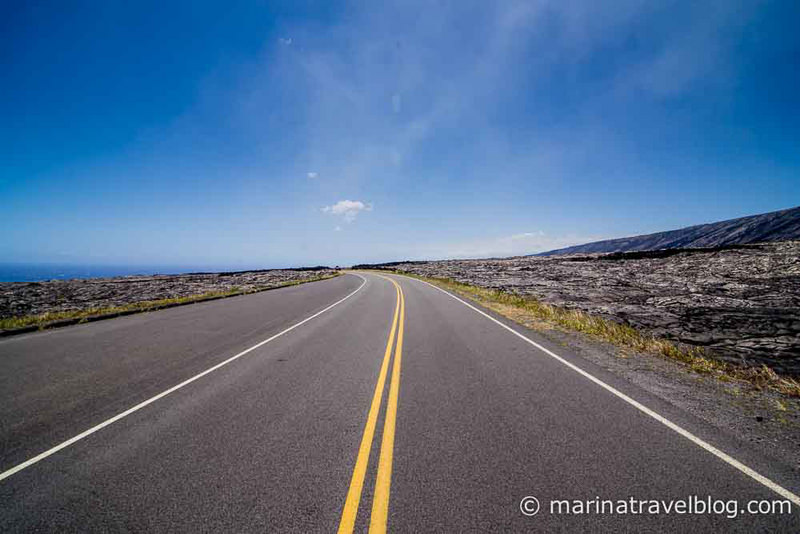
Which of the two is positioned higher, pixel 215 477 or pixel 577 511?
pixel 215 477

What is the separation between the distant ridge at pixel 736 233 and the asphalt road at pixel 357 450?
12240cm

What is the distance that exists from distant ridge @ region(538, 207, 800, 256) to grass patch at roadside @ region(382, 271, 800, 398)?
377ft

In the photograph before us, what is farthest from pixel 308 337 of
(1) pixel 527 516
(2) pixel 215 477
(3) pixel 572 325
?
(3) pixel 572 325

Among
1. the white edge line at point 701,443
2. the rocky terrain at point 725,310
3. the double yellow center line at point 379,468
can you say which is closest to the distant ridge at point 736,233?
the rocky terrain at point 725,310

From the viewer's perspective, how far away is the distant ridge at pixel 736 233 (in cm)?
11522

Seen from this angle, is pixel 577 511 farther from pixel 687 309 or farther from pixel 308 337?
pixel 687 309

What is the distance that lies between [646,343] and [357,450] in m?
7.81

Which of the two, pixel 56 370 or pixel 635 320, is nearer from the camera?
pixel 56 370

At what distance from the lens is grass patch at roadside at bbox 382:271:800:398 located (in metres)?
5.23

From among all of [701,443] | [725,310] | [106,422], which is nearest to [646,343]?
[701,443]

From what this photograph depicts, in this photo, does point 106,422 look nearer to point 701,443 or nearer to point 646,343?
point 701,443

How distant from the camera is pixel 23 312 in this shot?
13539 millimetres

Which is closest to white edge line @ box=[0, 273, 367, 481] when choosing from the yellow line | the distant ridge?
the yellow line

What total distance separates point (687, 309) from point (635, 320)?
3.38m
